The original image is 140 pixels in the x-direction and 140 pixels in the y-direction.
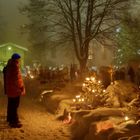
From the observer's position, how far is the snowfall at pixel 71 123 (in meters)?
7.54

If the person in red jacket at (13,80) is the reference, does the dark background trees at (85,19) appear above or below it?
above

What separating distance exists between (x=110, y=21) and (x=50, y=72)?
509 centimetres

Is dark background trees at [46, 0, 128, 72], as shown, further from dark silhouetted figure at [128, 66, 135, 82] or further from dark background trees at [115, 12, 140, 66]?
dark silhouetted figure at [128, 66, 135, 82]

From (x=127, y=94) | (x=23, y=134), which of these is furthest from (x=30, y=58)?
(x=23, y=134)

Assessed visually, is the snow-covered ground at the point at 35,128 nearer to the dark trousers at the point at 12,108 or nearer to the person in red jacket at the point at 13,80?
Result: the dark trousers at the point at 12,108

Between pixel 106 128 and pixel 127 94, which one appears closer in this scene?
pixel 106 128

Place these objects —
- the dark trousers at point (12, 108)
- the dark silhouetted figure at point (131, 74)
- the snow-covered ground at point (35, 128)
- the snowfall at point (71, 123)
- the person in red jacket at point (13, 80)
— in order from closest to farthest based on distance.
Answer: the snowfall at point (71, 123), the snow-covered ground at point (35, 128), the person in red jacket at point (13, 80), the dark trousers at point (12, 108), the dark silhouetted figure at point (131, 74)

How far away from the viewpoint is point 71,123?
33.5 ft

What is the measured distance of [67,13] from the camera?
23.7 metres

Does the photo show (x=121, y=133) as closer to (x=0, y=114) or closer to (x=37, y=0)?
(x=0, y=114)

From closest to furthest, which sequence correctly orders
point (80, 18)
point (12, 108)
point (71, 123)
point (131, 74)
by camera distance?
point (12, 108)
point (71, 123)
point (131, 74)
point (80, 18)

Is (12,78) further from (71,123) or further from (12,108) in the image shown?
(71,123)

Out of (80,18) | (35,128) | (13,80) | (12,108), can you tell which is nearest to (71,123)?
(35,128)

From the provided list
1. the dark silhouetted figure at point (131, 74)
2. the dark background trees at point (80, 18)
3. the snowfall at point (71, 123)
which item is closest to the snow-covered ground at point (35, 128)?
the snowfall at point (71, 123)
